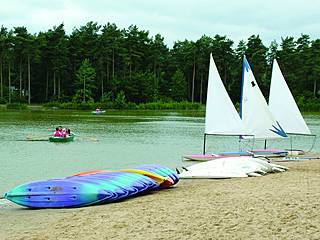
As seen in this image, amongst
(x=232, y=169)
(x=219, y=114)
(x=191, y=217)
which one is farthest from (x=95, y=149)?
(x=191, y=217)

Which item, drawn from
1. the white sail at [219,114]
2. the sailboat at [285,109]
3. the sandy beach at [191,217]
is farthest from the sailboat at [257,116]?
the sandy beach at [191,217]

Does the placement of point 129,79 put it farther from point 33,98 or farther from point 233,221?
point 233,221

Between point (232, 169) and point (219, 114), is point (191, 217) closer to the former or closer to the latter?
point (232, 169)

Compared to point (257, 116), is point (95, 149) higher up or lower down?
lower down

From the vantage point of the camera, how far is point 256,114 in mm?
24719

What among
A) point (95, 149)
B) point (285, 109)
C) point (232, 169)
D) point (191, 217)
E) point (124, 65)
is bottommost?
point (95, 149)

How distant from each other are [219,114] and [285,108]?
13.1 ft

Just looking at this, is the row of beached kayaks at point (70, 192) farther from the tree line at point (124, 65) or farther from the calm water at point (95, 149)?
the tree line at point (124, 65)

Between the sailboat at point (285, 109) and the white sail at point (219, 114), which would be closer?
the white sail at point (219, 114)

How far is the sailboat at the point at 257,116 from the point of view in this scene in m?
24.5

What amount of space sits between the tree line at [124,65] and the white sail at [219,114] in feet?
200

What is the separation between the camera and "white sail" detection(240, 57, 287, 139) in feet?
80.5

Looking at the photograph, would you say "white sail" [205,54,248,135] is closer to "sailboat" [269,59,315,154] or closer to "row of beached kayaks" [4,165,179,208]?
"sailboat" [269,59,315,154]

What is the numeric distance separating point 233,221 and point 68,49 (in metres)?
87.4
